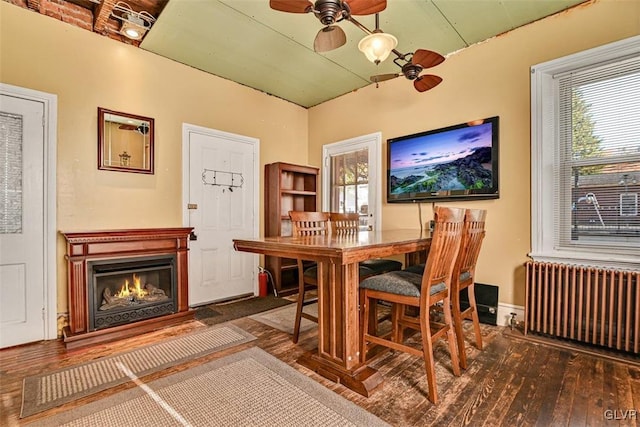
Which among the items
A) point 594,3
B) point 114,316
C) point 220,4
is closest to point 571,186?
point 594,3

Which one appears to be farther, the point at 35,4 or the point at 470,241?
the point at 35,4

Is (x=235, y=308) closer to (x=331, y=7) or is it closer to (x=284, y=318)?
(x=284, y=318)

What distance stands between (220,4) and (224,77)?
135 cm

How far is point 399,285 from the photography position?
6.24 feet

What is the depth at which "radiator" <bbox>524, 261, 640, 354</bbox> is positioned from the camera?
Answer: 224 cm

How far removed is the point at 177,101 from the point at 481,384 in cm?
389

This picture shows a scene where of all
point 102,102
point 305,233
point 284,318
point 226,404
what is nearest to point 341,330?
point 226,404

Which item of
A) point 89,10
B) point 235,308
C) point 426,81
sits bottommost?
point 235,308

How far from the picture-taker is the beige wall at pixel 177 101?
8.47ft

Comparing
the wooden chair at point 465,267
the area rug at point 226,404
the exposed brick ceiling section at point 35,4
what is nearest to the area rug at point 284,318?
the area rug at point 226,404

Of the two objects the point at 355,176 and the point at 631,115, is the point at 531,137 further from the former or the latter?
the point at 355,176

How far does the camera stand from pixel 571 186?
8.78ft

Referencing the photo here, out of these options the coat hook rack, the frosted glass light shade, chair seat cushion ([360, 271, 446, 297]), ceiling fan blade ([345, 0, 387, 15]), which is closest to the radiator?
chair seat cushion ([360, 271, 446, 297])

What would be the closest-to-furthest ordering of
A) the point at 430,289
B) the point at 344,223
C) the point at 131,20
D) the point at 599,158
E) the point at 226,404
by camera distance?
the point at 226,404
the point at 430,289
the point at 599,158
the point at 131,20
the point at 344,223
